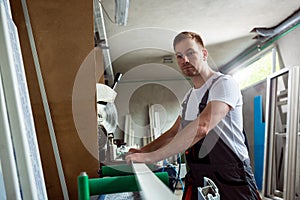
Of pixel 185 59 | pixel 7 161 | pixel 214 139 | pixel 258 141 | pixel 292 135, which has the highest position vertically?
pixel 185 59

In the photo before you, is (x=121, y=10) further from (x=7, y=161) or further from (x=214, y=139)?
(x=7, y=161)

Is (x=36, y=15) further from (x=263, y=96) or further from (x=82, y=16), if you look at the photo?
(x=263, y=96)

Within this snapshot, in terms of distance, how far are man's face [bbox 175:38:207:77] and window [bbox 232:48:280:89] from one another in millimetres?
2388

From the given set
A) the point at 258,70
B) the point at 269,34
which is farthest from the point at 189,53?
the point at 258,70

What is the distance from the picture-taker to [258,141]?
3.92 meters

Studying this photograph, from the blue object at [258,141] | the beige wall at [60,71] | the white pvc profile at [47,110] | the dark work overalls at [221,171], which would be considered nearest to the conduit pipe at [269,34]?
the blue object at [258,141]

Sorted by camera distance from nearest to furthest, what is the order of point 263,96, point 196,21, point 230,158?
point 230,158 → point 196,21 → point 263,96

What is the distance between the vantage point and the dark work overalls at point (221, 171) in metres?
1.26

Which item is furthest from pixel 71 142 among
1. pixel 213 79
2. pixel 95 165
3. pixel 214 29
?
pixel 214 29

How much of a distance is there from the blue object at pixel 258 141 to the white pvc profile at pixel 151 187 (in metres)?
3.39

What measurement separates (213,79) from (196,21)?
1.84m

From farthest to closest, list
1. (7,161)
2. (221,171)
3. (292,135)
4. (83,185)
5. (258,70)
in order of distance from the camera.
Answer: (258,70) < (292,135) < (221,171) < (7,161) < (83,185)

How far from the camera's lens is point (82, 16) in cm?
142

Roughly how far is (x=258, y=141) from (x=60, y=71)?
3.36 m
